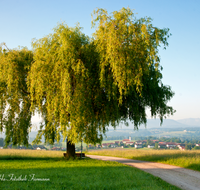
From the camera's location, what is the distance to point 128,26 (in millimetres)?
16234

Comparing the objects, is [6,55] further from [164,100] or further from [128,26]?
[164,100]

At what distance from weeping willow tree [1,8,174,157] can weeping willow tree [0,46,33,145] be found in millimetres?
352

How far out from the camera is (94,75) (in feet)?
58.6

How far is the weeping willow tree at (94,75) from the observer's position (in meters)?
15.8

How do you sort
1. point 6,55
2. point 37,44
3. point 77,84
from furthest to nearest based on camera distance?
point 6,55 < point 37,44 < point 77,84

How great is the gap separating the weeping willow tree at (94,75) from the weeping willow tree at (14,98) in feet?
1.15

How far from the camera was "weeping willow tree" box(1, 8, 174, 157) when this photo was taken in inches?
623

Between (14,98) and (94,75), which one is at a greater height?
(94,75)

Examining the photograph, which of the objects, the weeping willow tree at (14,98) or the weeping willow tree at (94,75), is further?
the weeping willow tree at (14,98)

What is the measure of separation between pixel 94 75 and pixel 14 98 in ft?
25.3

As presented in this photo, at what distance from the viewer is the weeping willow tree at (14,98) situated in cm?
1870

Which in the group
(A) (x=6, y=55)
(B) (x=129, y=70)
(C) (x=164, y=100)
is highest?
(A) (x=6, y=55)

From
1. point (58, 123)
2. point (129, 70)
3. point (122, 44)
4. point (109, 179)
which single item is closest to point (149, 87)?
point (129, 70)

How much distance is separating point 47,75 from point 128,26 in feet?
24.8
